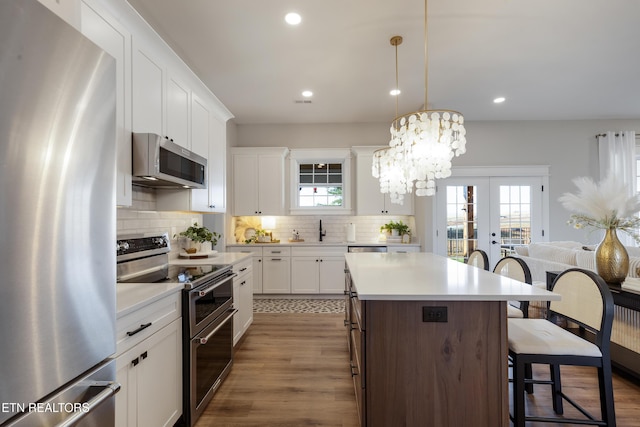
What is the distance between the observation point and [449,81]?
3.65m

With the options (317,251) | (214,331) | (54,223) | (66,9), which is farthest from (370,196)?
(54,223)

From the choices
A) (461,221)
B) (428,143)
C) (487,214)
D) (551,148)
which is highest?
(551,148)

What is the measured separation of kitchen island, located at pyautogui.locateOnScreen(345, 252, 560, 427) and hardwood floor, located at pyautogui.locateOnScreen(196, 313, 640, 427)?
59 centimetres

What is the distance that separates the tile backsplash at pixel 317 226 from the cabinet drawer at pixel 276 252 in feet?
1.69

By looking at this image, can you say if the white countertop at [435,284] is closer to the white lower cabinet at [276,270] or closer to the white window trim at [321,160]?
the white lower cabinet at [276,270]

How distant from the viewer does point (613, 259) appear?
7.24 ft

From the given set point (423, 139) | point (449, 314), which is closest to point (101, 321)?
point (449, 314)

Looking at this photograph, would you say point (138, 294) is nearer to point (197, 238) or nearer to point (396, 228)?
point (197, 238)

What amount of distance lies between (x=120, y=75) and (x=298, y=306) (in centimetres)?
354

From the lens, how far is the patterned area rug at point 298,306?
4184mm

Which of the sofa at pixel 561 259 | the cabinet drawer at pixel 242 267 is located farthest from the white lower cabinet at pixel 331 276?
the sofa at pixel 561 259

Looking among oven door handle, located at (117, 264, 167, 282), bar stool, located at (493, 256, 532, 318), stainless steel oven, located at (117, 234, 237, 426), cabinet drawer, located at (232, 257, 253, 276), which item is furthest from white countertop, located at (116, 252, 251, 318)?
bar stool, located at (493, 256, 532, 318)

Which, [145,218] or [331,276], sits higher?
[145,218]

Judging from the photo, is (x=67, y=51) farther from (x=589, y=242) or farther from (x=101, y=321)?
(x=589, y=242)
